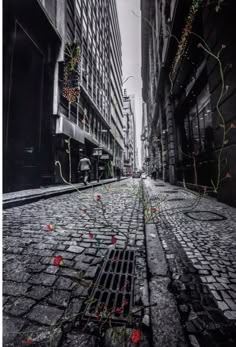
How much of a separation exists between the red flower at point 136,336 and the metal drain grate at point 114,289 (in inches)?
4.6

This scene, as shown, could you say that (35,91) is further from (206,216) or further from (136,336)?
(136,336)

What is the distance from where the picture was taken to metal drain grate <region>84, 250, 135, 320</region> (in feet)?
3.60

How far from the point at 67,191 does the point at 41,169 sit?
8.77 ft

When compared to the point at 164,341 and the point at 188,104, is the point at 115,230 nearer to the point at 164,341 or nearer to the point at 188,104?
the point at 164,341

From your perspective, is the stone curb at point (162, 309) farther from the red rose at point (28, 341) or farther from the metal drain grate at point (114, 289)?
the red rose at point (28, 341)

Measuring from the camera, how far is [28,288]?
1.32 m

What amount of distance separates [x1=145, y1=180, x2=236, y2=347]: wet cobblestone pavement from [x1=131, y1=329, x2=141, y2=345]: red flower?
275 mm

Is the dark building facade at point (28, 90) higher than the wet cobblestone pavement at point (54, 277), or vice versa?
the dark building facade at point (28, 90)

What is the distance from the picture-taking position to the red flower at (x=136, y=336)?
2.86ft

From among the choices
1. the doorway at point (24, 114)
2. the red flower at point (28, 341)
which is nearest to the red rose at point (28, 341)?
the red flower at point (28, 341)

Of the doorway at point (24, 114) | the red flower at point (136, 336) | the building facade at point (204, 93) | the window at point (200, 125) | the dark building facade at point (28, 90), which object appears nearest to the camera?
the red flower at point (136, 336)

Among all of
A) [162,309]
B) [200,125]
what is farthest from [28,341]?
[200,125]

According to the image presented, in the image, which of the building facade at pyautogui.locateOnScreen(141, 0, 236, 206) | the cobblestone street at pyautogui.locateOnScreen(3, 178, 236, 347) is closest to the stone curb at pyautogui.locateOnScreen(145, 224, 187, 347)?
the cobblestone street at pyautogui.locateOnScreen(3, 178, 236, 347)

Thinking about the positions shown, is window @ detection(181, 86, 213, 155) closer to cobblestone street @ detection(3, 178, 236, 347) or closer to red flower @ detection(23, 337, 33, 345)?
cobblestone street @ detection(3, 178, 236, 347)
